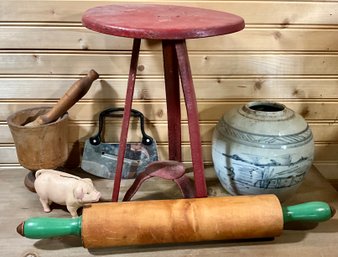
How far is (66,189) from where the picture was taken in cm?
98

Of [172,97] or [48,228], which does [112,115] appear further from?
[48,228]

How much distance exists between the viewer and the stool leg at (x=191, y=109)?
849mm

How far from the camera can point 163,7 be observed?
3.27ft

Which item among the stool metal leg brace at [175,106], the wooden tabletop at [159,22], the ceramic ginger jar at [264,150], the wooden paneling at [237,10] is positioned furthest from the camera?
the wooden paneling at [237,10]

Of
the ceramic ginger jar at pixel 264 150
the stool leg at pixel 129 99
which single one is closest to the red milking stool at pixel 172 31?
the stool leg at pixel 129 99

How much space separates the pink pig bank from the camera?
967mm

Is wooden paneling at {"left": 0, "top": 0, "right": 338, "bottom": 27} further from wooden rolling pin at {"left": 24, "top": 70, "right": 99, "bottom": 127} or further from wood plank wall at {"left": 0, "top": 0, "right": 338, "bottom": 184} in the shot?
wooden rolling pin at {"left": 24, "top": 70, "right": 99, "bottom": 127}

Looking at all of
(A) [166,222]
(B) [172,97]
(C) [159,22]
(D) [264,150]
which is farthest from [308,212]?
(C) [159,22]

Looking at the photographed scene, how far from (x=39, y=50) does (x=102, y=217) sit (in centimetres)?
54

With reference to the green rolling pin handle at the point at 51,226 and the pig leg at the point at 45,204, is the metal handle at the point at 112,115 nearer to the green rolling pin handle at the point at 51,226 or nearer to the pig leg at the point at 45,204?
the pig leg at the point at 45,204

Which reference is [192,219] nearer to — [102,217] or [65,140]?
[102,217]

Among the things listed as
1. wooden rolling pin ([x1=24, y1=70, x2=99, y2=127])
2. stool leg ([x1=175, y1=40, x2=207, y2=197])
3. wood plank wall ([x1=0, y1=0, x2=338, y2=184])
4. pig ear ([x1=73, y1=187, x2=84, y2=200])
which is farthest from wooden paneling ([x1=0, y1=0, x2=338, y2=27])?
pig ear ([x1=73, y1=187, x2=84, y2=200])

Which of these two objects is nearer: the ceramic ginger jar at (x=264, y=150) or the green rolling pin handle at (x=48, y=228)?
the green rolling pin handle at (x=48, y=228)

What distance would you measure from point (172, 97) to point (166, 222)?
1.09ft
